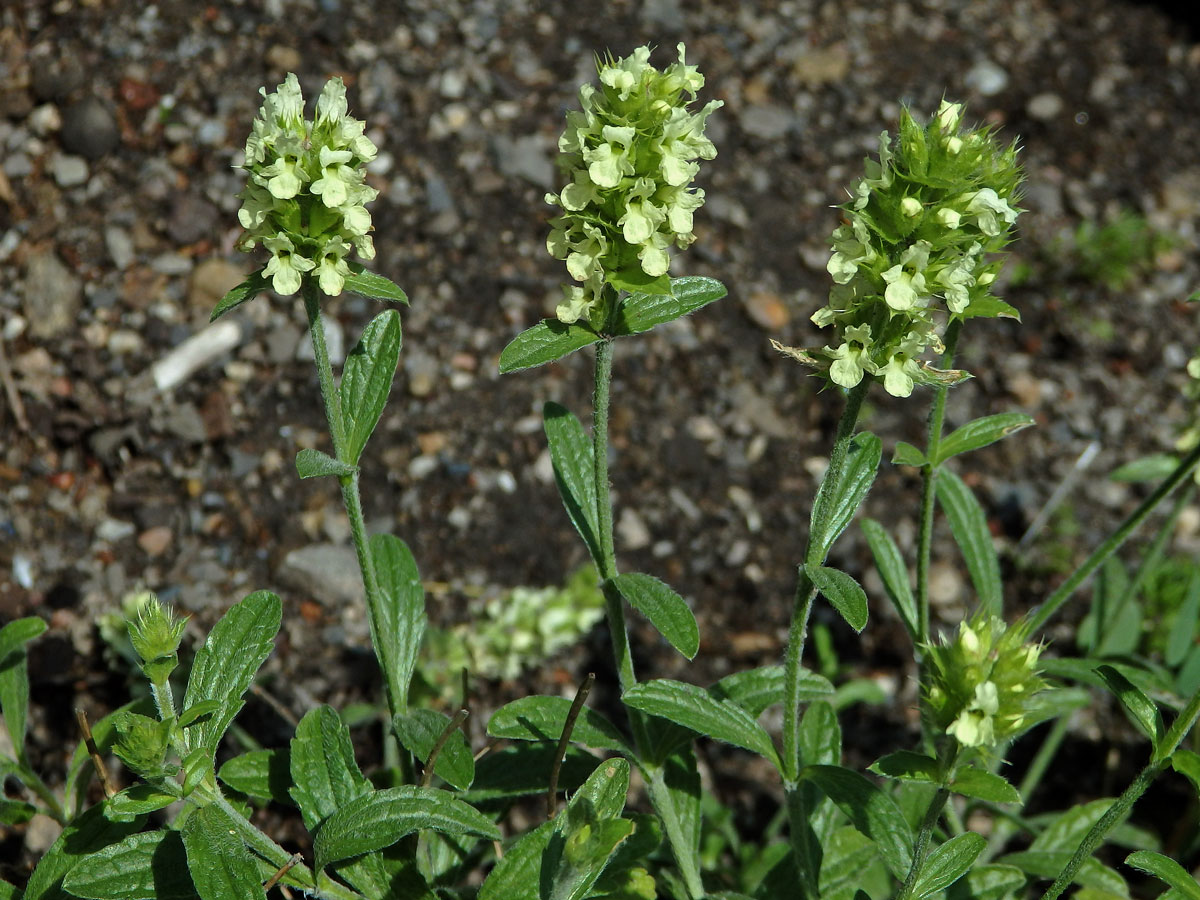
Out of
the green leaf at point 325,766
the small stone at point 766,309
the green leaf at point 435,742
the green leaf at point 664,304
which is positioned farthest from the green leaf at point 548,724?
the small stone at point 766,309

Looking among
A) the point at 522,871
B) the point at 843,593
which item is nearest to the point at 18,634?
the point at 522,871

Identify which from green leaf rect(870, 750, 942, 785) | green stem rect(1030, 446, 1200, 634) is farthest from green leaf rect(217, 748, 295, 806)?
green stem rect(1030, 446, 1200, 634)

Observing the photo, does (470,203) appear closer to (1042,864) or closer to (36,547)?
(36,547)

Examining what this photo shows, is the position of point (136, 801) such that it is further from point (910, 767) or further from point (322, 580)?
point (322, 580)

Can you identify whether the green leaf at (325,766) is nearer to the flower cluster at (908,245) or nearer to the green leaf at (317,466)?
the green leaf at (317,466)

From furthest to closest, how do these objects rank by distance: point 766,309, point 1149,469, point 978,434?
1. point 766,309
2. point 1149,469
3. point 978,434

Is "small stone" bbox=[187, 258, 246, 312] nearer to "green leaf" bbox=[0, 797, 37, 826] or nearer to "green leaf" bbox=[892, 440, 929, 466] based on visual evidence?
"green leaf" bbox=[0, 797, 37, 826]

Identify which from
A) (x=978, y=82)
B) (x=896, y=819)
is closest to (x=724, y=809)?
(x=896, y=819)
